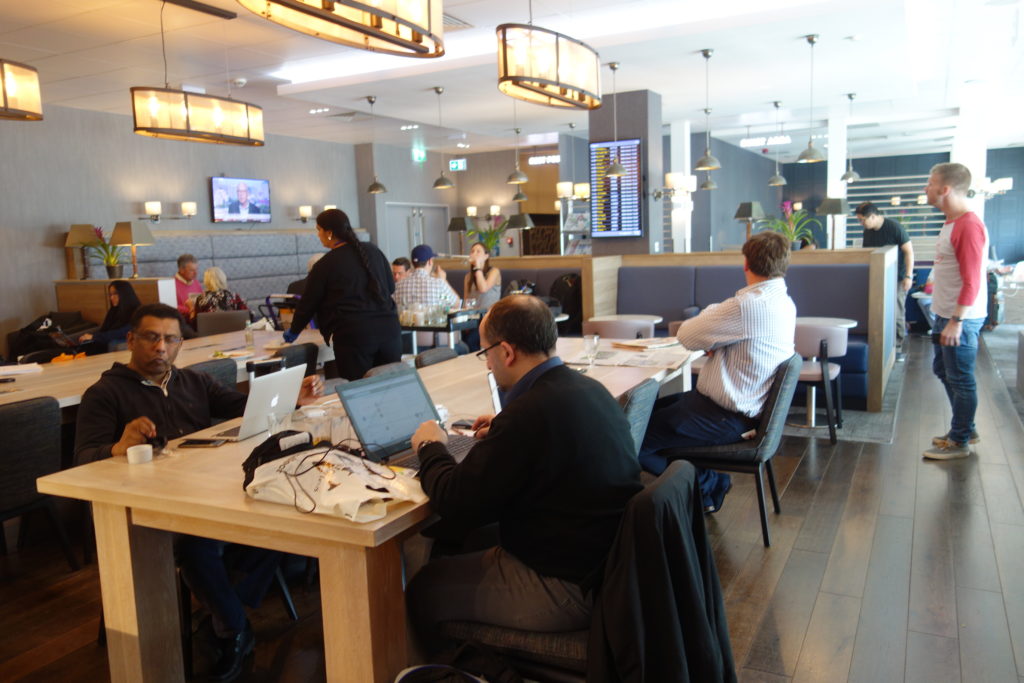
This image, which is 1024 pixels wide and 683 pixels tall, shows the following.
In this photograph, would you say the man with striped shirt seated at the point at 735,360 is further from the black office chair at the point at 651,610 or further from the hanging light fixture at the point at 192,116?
the hanging light fixture at the point at 192,116

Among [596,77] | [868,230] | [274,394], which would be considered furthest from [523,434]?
[868,230]

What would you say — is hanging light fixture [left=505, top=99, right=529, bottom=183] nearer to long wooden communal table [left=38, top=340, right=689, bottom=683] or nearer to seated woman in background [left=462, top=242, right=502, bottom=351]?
seated woman in background [left=462, top=242, right=502, bottom=351]

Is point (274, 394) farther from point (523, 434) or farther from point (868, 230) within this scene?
point (868, 230)

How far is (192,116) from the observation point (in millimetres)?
5168

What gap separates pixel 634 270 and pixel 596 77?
3390 mm

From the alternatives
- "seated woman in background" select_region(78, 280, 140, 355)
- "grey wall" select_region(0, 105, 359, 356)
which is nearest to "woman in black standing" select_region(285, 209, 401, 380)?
"seated woman in background" select_region(78, 280, 140, 355)

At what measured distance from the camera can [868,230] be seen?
791 cm

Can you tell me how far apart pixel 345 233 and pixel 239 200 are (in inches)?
321

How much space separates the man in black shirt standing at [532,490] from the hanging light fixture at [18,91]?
11.9 ft

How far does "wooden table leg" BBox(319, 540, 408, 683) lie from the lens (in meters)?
1.78

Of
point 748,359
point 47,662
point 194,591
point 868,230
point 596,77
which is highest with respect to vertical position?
point 596,77

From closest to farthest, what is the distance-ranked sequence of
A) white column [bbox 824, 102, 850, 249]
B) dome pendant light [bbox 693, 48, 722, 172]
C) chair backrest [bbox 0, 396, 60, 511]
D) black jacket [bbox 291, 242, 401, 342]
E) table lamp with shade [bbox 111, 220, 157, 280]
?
chair backrest [bbox 0, 396, 60, 511], black jacket [bbox 291, 242, 401, 342], dome pendant light [bbox 693, 48, 722, 172], table lamp with shade [bbox 111, 220, 157, 280], white column [bbox 824, 102, 850, 249]

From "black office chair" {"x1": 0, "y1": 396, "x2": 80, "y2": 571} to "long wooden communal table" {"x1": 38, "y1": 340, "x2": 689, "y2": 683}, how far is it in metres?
0.97

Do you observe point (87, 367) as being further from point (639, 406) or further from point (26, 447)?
point (639, 406)
